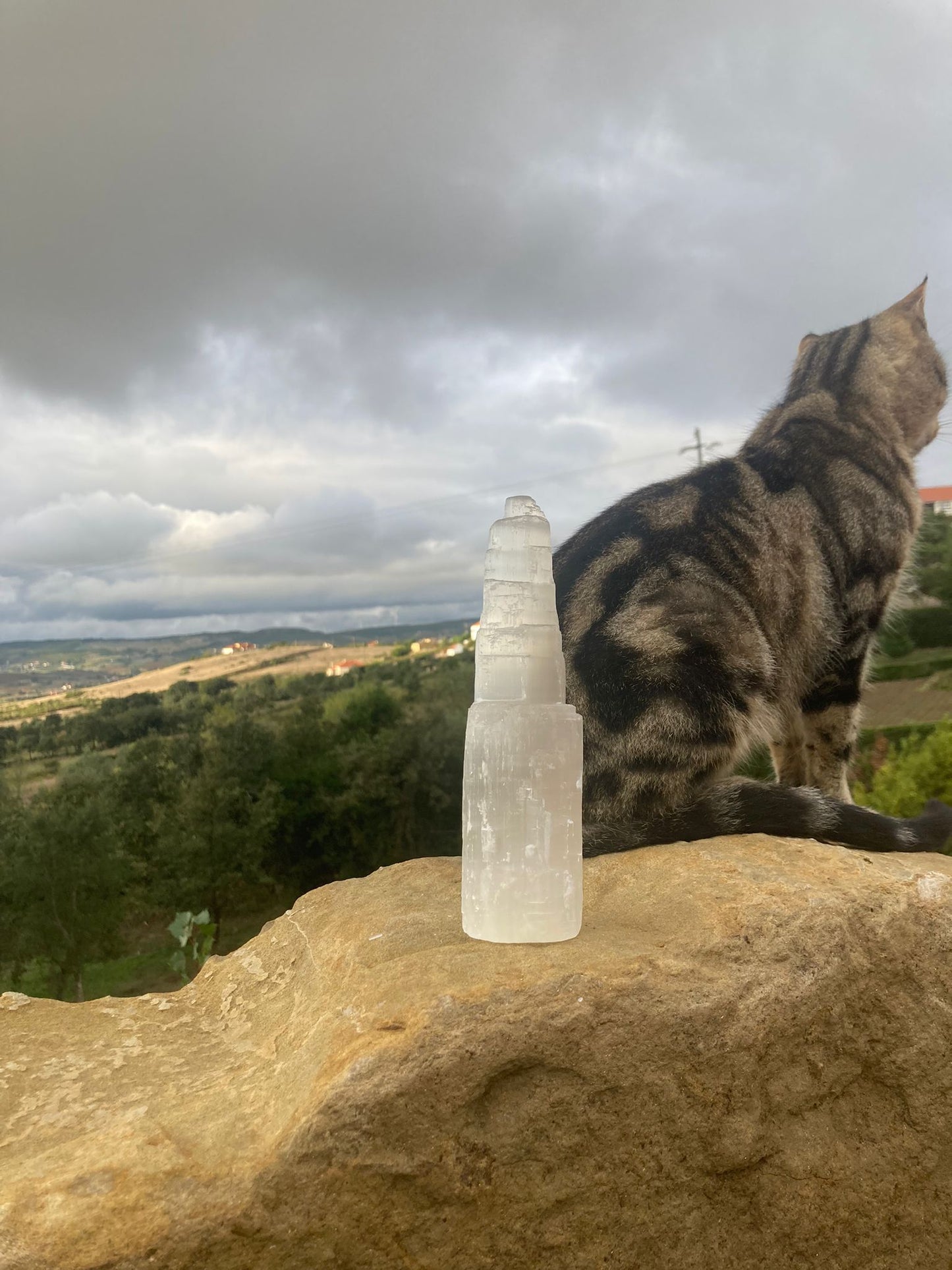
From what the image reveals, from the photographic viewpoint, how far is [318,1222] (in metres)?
2.25

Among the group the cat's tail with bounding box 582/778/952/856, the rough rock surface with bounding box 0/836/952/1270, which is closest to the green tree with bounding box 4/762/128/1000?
the rough rock surface with bounding box 0/836/952/1270

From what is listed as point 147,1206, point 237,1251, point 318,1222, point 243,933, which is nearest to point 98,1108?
point 147,1206

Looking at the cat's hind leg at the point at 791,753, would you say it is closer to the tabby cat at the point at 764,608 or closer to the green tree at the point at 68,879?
the tabby cat at the point at 764,608

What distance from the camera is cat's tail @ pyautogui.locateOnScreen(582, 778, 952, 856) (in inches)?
137

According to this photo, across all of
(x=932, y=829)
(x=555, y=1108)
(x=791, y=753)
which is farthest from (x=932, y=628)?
(x=555, y=1108)

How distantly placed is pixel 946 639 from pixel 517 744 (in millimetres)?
27971

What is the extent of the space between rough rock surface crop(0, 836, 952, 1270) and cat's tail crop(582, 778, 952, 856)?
1.46 ft

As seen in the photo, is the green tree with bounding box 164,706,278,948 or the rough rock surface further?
the green tree with bounding box 164,706,278,948

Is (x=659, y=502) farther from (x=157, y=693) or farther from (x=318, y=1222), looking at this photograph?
(x=157, y=693)

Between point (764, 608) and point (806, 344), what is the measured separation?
8.53 ft

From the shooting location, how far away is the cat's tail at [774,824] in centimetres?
349

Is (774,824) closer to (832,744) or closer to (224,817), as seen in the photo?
(832,744)

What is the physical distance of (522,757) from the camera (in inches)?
104

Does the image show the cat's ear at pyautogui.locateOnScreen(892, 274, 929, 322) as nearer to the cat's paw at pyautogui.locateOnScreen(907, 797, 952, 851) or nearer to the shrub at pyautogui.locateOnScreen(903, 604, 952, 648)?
the cat's paw at pyautogui.locateOnScreen(907, 797, 952, 851)
